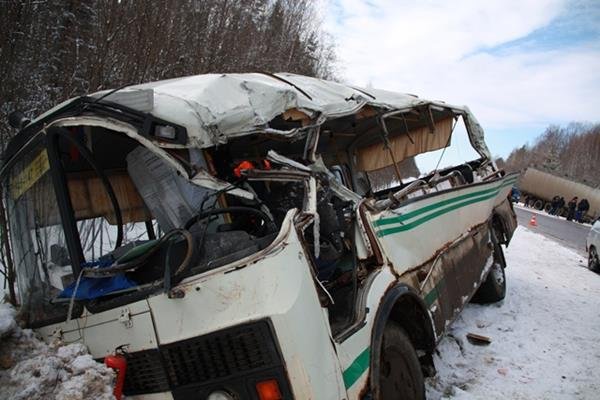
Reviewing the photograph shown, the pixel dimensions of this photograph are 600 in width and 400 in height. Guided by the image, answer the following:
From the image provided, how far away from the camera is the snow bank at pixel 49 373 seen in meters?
2.21

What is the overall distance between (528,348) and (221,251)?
4276mm

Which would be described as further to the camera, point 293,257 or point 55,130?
point 55,130

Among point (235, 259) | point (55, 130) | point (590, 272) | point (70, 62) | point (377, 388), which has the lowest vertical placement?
point (590, 272)

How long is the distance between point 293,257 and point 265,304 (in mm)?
276

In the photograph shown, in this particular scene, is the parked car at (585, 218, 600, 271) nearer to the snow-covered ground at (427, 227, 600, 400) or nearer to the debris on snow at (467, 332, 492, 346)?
the snow-covered ground at (427, 227, 600, 400)

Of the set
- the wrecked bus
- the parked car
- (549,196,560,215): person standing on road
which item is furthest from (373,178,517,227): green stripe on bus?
(549,196,560,215): person standing on road

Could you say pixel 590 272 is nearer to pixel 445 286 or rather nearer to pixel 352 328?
pixel 445 286

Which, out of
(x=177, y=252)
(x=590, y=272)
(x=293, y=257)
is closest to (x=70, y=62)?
(x=177, y=252)

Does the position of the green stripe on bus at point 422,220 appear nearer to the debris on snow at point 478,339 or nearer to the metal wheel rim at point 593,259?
the debris on snow at point 478,339

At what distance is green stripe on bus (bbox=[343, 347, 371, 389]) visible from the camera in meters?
2.45

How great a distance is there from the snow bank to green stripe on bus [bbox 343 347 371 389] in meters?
1.22

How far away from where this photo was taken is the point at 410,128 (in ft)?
24.2

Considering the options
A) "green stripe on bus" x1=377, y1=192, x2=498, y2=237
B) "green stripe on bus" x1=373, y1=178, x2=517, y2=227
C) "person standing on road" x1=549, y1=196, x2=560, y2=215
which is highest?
"green stripe on bus" x1=373, y1=178, x2=517, y2=227

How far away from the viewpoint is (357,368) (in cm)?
259
